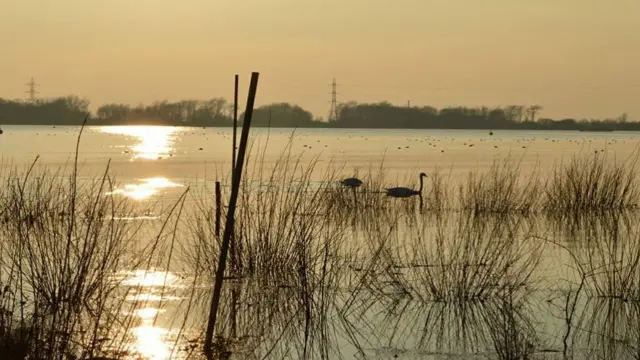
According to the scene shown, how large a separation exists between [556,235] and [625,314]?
7.03m

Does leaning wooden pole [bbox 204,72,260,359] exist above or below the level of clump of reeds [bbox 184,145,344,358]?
above

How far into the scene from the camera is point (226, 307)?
32.0 ft

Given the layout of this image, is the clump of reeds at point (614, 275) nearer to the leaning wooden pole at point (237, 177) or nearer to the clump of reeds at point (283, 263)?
the clump of reeds at point (283, 263)

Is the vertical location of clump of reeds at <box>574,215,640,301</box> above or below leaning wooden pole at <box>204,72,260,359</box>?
below

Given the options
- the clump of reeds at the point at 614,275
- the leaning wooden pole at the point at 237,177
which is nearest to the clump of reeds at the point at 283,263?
the leaning wooden pole at the point at 237,177

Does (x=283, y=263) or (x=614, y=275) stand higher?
(x=614, y=275)

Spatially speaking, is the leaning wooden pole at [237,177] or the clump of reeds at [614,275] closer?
the leaning wooden pole at [237,177]

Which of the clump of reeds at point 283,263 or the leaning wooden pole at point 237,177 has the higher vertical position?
the leaning wooden pole at point 237,177

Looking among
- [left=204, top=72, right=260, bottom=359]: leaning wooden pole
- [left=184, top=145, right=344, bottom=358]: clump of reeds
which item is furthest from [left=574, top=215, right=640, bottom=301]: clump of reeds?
[left=204, top=72, right=260, bottom=359]: leaning wooden pole

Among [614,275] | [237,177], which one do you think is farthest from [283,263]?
[237,177]

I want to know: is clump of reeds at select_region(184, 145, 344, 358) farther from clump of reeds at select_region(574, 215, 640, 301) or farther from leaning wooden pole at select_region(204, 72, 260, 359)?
clump of reeds at select_region(574, 215, 640, 301)

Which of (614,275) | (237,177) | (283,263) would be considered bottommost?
(283,263)

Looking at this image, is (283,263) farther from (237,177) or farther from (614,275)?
(237,177)

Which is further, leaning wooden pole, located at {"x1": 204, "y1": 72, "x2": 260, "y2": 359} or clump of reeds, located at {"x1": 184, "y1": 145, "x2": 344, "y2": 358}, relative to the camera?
clump of reeds, located at {"x1": 184, "y1": 145, "x2": 344, "y2": 358}
